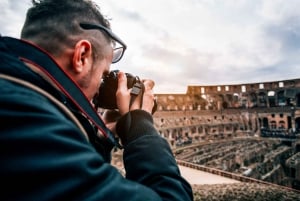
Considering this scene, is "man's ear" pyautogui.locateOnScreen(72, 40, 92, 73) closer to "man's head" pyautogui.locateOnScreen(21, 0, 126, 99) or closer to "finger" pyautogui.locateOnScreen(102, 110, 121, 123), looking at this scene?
"man's head" pyautogui.locateOnScreen(21, 0, 126, 99)

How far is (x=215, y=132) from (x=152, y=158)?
34.1 m

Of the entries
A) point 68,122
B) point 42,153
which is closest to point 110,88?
point 68,122

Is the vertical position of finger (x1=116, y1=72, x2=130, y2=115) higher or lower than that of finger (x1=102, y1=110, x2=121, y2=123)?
higher

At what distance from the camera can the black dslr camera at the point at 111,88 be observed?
1262 millimetres

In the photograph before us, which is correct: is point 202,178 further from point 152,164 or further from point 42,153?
point 42,153

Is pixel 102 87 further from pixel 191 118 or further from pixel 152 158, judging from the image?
pixel 191 118

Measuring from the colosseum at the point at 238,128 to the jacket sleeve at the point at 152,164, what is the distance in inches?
586

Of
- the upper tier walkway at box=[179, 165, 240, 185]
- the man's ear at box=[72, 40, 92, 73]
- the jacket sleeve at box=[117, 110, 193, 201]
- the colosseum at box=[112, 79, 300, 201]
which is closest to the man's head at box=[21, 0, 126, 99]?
the man's ear at box=[72, 40, 92, 73]

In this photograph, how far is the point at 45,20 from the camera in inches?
40.6

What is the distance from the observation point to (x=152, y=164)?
0.88 meters

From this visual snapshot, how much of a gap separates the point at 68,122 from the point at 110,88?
668mm

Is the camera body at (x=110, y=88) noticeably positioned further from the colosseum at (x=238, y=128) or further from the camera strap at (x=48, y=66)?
the colosseum at (x=238, y=128)

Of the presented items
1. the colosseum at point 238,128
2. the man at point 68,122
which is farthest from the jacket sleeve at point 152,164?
the colosseum at point 238,128

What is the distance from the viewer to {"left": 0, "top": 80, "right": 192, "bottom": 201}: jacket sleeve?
1.71 ft
